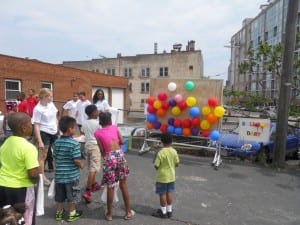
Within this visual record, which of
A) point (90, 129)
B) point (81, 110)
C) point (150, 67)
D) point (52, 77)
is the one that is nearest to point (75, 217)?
point (90, 129)

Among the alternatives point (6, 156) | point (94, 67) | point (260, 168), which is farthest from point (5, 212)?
point (94, 67)

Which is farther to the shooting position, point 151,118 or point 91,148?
point 151,118

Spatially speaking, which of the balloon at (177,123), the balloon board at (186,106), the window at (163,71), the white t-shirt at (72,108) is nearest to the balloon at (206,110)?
the balloon board at (186,106)

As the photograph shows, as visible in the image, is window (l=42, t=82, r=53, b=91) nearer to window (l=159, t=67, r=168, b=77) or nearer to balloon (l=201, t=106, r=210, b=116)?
balloon (l=201, t=106, r=210, b=116)

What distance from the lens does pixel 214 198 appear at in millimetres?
4898

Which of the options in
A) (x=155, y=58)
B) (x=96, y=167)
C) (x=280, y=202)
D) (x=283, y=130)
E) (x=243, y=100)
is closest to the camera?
(x=96, y=167)

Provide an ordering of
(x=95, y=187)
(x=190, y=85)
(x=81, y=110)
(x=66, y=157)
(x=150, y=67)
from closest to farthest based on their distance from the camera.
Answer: (x=66, y=157), (x=95, y=187), (x=81, y=110), (x=190, y=85), (x=150, y=67)

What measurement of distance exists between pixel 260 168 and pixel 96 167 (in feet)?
14.6

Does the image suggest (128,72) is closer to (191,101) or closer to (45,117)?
(191,101)

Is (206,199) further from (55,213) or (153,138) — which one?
(153,138)

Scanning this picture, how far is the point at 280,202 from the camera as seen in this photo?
15.9 ft

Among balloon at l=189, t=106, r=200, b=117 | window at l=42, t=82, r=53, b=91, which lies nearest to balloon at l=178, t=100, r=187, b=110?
balloon at l=189, t=106, r=200, b=117

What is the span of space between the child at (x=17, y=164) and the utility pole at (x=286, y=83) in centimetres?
608

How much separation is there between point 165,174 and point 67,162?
4.46 ft
